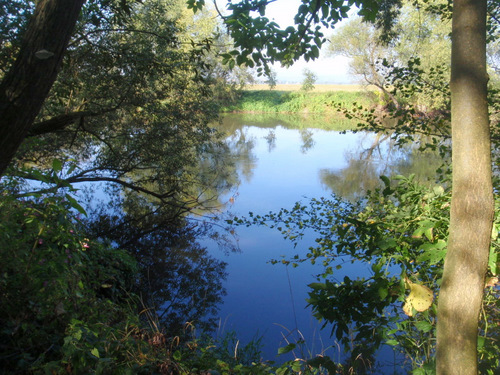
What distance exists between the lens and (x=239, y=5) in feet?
9.81

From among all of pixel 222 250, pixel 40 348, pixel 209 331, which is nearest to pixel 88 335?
pixel 40 348

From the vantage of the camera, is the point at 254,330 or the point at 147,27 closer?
the point at 254,330

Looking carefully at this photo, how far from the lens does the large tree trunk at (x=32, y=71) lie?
166 centimetres

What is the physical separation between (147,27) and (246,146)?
879cm

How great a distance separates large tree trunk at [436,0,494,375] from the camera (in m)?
1.28

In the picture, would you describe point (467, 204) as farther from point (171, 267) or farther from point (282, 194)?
point (282, 194)

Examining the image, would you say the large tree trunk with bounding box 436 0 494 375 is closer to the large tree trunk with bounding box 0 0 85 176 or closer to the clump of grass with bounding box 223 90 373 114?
the large tree trunk with bounding box 0 0 85 176

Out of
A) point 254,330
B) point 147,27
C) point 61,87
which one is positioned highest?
point 147,27

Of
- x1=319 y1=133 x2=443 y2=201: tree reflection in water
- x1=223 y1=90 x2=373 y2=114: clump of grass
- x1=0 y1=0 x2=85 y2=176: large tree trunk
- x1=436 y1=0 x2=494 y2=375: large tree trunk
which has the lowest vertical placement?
x1=319 y1=133 x2=443 y2=201: tree reflection in water

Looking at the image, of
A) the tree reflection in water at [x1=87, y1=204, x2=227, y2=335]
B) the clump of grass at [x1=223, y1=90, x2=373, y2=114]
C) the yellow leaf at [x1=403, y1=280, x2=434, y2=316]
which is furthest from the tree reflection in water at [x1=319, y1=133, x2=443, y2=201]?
the clump of grass at [x1=223, y1=90, x2=373, y2=114]

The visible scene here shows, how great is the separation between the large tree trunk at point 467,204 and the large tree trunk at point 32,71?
1.55 m

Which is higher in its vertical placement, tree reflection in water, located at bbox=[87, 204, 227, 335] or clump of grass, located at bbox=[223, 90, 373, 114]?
clump of grass, located at bbox=[223, 90, 373, 114]

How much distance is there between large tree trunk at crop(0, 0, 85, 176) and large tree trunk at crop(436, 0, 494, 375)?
5.10 ft

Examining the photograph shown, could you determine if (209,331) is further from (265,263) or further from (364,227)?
(364,227)
